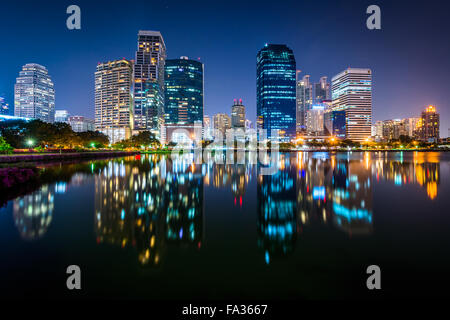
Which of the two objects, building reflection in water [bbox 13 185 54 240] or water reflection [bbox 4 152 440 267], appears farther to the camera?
building reflection in water [bbox 13 185 54 240]

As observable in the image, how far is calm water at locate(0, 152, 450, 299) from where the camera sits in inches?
174

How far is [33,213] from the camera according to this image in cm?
904

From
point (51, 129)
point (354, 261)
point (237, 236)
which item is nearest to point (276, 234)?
point (237, 236)

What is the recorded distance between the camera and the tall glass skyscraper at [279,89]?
630 feet

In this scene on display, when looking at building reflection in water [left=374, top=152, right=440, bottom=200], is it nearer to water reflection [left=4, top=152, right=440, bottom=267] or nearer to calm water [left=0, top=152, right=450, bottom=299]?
water reflection [left=4, top=152, right=440, bottom=267]

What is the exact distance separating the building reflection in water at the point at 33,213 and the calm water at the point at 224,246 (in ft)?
0.12

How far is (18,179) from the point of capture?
15.2m

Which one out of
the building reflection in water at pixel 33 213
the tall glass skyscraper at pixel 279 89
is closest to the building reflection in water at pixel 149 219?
the building reflection in water at pixel 33 213

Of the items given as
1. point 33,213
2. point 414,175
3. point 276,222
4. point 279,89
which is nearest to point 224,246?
point 276,222

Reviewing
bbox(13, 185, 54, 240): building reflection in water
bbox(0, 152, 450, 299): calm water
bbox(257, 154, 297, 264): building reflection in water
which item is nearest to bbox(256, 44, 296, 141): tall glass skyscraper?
bbox(257, 154, 297, 264): building reflection in water

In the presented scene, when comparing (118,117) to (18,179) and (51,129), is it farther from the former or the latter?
(18,179)

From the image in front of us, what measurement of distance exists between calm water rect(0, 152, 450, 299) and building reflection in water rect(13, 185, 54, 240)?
37 millimetres
